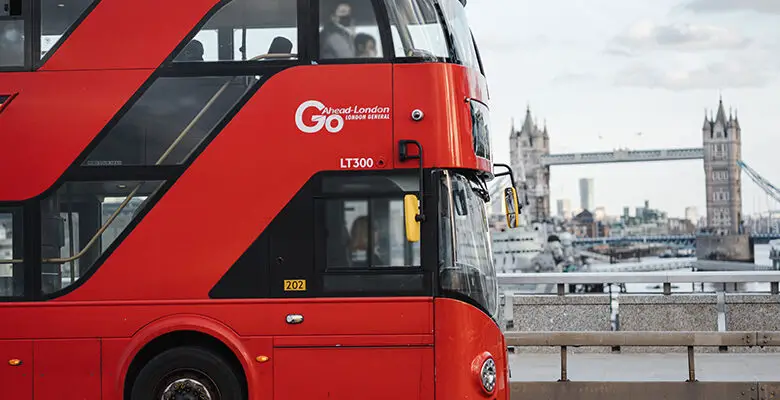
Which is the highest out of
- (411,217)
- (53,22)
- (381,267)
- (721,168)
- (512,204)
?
(721,168)

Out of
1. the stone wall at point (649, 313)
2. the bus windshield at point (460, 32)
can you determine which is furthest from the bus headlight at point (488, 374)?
the stone wall at point (649, 313)

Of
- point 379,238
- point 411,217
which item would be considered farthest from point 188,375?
point 411,217

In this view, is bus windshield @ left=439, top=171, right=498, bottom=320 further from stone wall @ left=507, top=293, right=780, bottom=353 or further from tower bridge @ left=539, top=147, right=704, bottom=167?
tower bridge @ left=539, top=147, right=704, bottom=167

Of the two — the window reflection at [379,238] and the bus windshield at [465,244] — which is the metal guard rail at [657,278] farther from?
the window reflection at [379,238]

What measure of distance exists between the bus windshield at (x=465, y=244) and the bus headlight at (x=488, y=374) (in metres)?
0.39

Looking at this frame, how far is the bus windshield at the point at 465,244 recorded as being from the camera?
28.4 ft

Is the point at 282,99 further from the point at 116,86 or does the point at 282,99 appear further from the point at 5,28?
the point at 5,28

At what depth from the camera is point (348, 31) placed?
28.9 ft

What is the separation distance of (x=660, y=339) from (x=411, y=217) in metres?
4.16

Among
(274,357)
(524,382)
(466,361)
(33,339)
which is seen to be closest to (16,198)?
(33,339)

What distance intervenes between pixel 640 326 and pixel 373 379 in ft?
22.0

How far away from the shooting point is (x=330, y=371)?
28.6 feet

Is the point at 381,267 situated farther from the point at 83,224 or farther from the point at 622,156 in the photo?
the point at 622,156

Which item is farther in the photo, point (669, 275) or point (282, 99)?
point (669, 275)
